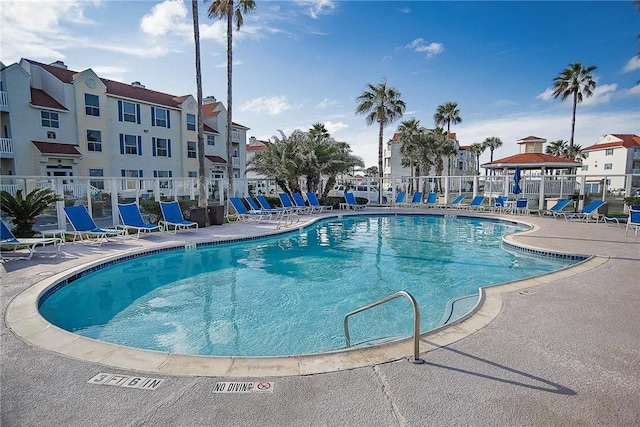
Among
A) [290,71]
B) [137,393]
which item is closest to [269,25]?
[290,71]

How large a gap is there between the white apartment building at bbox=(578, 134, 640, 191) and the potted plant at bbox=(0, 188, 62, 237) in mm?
52929

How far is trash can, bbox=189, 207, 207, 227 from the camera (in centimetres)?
1281

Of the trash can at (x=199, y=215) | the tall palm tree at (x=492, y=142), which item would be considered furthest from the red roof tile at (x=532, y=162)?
the tall palm tree at (x=492, y=142)

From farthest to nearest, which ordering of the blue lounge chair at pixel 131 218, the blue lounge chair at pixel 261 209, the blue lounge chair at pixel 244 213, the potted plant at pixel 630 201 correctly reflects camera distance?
the potted plant at pixel 630 201
the blue lounge chair at pixel 261 209
the blue lounge chair at pixel 244 213
the blue lounge chair at pixel 131 218

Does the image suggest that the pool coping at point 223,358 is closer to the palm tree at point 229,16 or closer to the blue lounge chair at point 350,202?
the palm tree at point 229,16

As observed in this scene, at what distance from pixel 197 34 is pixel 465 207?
15771 mm

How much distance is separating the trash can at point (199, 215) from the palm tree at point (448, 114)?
103ft

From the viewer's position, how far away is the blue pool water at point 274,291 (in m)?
4.92

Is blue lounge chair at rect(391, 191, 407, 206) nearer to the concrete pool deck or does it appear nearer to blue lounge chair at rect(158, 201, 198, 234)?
blue lounge chair at rect(158, 201, 198, 234)

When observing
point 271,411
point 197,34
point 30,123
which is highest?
point 197,34

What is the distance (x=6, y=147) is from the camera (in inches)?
750

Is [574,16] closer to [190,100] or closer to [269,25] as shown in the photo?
[269,25]

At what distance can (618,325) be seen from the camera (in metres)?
3.98

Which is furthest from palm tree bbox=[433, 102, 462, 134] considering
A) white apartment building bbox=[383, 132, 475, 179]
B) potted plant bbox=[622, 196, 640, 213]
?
potted plant bbox=[622, 196, 640, 213]
